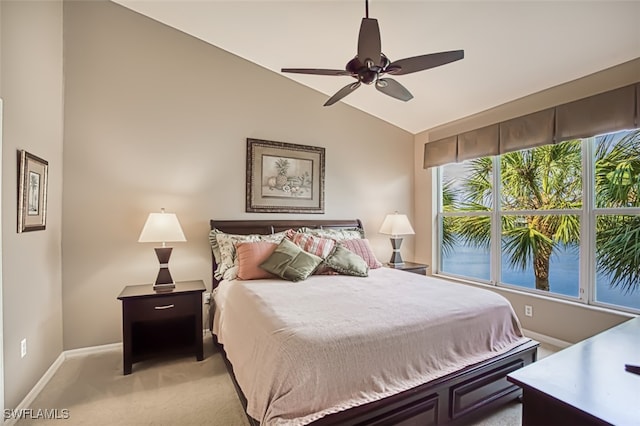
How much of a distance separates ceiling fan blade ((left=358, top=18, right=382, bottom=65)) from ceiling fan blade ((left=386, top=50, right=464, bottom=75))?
6.7 inches

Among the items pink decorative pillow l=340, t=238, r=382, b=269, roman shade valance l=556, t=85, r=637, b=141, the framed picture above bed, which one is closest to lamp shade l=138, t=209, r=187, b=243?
the framed picture above bed

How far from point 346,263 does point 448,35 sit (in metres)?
2.34

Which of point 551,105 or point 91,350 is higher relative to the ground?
point 551,105

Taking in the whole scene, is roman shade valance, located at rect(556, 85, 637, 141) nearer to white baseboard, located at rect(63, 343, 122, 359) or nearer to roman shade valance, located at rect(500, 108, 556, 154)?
roman shade valance, located at rect(500, 108, 556, 154)

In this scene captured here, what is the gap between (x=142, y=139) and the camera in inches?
126

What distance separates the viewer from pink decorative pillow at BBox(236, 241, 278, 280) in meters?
2.89

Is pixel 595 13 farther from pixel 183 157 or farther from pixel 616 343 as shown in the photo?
pixel 183 157

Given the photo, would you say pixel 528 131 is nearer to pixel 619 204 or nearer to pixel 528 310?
pixel 619 204

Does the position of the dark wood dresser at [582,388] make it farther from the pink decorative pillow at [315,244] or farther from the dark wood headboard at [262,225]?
the dark wood headboard at [262,225]

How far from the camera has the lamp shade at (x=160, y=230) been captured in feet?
9.16

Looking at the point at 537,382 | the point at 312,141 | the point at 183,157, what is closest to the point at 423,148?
the point at 312,141

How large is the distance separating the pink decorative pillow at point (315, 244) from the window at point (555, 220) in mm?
2136

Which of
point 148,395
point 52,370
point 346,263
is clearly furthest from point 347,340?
point 52,370

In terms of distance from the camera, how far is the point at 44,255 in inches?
100
